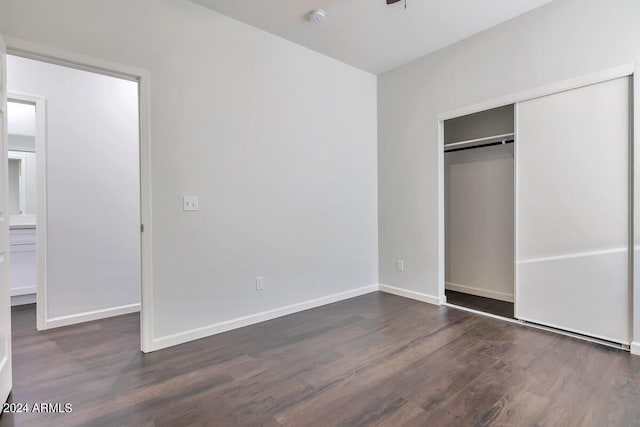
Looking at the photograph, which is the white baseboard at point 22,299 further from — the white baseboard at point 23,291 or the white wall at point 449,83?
the white wall at point 449,83

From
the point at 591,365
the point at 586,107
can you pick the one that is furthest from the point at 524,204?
the point at 591,365

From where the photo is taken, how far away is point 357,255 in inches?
160

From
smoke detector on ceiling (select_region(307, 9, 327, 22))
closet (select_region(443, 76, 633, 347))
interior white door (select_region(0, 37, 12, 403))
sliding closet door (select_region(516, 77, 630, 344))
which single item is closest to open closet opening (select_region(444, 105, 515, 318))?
closet (select_region(443, 76, 633, 347))

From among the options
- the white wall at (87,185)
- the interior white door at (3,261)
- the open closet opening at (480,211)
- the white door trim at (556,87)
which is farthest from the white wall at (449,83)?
the interior white door at (3,261)

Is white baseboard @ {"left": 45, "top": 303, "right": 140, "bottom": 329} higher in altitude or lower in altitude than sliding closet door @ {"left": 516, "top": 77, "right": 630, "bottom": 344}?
lower

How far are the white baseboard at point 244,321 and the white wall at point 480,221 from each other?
1371 millimetres

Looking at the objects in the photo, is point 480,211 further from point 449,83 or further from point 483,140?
point 449,83

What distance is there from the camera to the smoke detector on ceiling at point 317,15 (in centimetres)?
282

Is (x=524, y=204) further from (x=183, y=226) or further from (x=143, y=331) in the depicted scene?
(x=143, y=331)

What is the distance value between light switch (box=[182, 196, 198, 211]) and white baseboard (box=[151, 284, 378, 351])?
3.34ft

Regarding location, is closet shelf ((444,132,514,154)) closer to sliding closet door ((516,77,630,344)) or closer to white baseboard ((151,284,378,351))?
sliding closet door ((516,77,630,344))

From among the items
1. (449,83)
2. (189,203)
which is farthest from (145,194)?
(449,83)

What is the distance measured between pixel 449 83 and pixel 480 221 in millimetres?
1704

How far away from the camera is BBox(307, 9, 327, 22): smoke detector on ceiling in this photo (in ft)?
9.25
